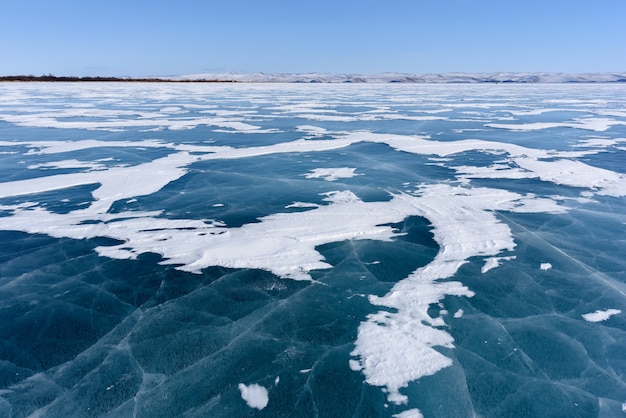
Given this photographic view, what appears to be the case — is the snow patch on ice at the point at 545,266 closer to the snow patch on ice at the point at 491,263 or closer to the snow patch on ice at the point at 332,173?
the snow patch on ice at the point at 491,263

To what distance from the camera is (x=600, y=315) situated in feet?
9.73

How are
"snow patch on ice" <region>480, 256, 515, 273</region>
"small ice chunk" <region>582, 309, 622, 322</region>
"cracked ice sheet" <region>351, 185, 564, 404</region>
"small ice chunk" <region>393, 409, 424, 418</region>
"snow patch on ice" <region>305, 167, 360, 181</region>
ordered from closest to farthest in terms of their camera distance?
"small ice chunk" <region>393, 409, 424, 418</region>, "cracked ice sheet" <region>351, 185, 564, 404</region>, "small ice chunk" <region>582, 309, 622, 322</region>, "snow patch on ice" <region>480, 256, 515, 273</region>, "snow patch on ice" <region>305, 167, 360, 181</region>

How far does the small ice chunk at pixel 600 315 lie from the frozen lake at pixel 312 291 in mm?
14

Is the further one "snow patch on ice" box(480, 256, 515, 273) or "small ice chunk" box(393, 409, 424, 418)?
"snow patch on ice" box(480, 256, 515, 273)

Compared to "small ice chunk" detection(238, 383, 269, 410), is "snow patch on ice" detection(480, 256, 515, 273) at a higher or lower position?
lower

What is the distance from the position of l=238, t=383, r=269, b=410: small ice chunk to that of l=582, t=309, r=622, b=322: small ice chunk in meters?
2.46

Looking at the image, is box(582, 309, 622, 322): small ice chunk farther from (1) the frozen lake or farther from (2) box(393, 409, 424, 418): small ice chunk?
(2) box(393, 409, 424, 418): small ice chunk

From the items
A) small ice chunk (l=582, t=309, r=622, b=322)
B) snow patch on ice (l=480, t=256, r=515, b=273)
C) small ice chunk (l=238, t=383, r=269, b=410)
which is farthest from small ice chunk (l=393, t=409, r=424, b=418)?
snow patch on ice (l=480, t=256, r=515, b=273)

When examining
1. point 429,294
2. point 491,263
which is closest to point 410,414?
point 429,294

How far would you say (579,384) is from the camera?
2.32 m

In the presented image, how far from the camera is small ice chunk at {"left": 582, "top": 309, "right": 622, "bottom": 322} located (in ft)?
9.59

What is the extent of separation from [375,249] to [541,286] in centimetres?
150

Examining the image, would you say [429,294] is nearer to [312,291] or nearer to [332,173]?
[312,291]

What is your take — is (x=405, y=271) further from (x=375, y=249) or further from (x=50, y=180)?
(x=50, y=180)
